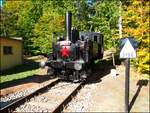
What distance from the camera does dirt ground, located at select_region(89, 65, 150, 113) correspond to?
462 inches

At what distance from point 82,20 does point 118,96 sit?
2364cm

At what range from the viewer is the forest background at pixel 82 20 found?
1956 cm

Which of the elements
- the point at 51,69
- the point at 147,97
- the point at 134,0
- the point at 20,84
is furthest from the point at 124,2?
the point at 147,97

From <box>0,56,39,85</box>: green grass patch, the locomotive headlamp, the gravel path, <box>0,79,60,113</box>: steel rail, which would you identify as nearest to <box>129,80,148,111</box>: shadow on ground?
the gravel path

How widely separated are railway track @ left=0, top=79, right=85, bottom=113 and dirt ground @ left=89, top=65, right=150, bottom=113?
1.10 meters

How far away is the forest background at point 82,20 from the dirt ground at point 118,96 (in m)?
2.56

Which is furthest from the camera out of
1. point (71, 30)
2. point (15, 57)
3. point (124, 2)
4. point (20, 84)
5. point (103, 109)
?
point (15, 57)

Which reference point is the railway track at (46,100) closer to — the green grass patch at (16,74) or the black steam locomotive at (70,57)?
the black steam locomotive at (70,57)

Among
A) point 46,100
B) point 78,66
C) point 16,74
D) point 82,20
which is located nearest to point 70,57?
point 78,66

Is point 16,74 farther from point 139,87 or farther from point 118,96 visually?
point 118,96

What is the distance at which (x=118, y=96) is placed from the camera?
13734mm

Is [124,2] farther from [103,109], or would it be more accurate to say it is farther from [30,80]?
[103,109]

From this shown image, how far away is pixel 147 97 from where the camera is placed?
13508 mm

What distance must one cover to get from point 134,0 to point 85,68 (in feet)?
16.9
